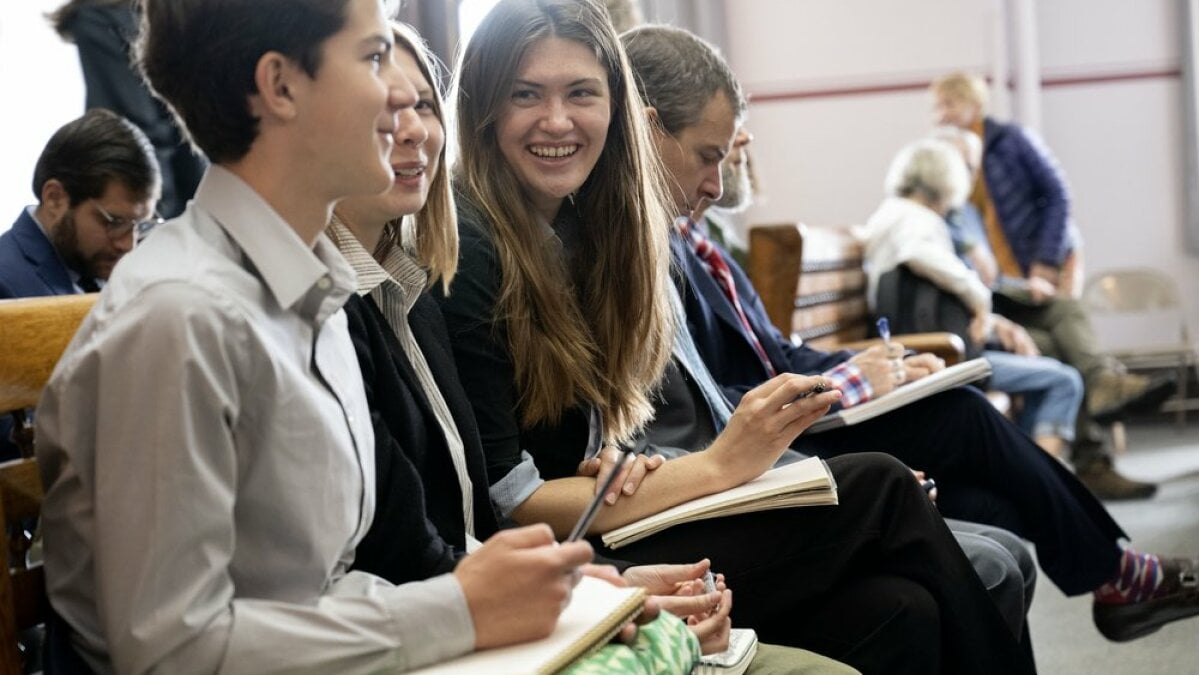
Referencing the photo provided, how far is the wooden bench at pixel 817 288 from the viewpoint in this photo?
12.3 feet

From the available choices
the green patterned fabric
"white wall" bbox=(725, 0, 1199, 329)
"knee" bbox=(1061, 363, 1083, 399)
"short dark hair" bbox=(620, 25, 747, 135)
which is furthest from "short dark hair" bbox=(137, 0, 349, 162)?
"white wall" bbox=(725, 0, 1199, 329)

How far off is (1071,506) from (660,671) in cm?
165

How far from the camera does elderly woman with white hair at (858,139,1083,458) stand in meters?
5.33

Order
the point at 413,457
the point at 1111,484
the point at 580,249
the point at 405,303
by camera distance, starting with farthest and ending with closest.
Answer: the point at 1111,484
the point at 580,249
the point at 405,303
the point at 413,457

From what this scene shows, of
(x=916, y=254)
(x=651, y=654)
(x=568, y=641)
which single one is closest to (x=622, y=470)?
(x=651, y=654)

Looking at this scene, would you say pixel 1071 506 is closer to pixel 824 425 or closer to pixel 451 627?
pixel 824 425

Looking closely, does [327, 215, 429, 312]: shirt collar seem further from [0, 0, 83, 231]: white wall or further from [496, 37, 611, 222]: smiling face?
[0, 0, 83, 231]: white wall

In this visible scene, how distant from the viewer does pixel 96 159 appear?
9.33ft

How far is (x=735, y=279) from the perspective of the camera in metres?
2.96

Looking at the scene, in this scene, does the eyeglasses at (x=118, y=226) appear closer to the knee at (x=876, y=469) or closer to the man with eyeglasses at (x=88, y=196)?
the man with eyeglasses at (x=88, y=196)

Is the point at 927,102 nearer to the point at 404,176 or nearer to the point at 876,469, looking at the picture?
the point at 876,469

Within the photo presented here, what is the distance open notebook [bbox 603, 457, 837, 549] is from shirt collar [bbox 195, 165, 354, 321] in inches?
29.4

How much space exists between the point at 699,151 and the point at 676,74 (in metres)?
0.14

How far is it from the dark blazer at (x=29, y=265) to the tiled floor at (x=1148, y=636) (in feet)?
7.34
